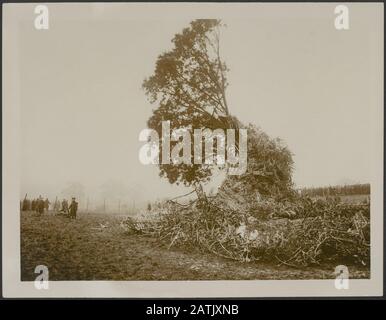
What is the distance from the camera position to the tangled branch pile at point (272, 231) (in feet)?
6.97

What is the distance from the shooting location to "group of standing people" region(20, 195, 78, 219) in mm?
2113

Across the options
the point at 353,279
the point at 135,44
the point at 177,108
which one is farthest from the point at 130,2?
the point at 353,279

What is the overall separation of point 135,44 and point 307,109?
965 millimetres

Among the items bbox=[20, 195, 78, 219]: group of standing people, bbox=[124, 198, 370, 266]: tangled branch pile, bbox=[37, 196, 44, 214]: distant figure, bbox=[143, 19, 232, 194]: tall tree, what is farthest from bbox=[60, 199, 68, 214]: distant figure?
bbox=[143, 19, 232, 194]: tall tree

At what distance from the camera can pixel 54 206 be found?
6.97 feet

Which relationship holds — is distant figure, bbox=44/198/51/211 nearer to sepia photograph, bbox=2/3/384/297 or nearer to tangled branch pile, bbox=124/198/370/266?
sepia photograph, bbox=2/3/384/297

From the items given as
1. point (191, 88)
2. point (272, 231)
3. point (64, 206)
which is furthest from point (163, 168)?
point (272, 231)

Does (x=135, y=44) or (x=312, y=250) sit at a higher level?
(x=135, y=44)

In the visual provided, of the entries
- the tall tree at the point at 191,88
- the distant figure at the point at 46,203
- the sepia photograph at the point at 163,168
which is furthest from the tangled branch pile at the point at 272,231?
the distant figure at the point at 46,203

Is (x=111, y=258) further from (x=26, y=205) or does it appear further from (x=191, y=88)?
(x=191, y=88)

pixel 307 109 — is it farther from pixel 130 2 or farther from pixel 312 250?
pixel 130 2

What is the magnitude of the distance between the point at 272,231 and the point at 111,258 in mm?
843

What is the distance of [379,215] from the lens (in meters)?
2.17

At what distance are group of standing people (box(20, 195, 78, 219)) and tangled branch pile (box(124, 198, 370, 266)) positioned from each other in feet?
0.93
